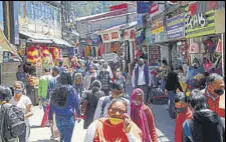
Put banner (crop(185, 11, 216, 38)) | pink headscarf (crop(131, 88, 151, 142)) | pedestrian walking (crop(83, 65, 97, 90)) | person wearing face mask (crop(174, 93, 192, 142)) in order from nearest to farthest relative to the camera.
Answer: person wearing face mask (crop(174, 93, 192, 142)) < pink headscarf (crop(131, 88, 151, 142)) < banner (crop(185, 11, 216, 38)) < pedestrian walking (crop(83, 65, 97, 90))

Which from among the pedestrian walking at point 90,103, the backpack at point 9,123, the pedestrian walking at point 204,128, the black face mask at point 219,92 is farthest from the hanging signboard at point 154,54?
the pedestrian walking at point 204,128

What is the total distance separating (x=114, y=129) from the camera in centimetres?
425

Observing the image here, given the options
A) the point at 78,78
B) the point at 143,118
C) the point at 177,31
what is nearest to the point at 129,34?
the point at 177,31

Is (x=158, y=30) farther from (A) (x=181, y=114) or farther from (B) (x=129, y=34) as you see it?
(B) (x=129, y=34)

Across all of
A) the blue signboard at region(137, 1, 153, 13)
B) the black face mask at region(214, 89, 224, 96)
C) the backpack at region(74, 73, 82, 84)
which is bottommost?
the backpack at region(74, 73, 82, 84)

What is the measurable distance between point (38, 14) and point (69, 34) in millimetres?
12393

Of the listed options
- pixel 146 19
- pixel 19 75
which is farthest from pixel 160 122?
pixel 146 19

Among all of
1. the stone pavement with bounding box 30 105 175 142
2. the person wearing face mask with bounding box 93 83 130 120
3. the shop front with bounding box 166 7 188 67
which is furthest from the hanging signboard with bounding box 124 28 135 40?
the person wearing face mask with bounding box 93 83 130 120

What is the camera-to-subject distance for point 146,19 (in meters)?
26.8

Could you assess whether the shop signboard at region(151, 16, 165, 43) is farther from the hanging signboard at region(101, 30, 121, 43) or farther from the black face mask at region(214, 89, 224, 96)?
the hanging signboard at region(101, 30, 121, 43)

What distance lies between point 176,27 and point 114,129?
11.7 m

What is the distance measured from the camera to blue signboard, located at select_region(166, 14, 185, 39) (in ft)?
47.8

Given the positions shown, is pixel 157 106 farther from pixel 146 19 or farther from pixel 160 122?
pixel 146 19

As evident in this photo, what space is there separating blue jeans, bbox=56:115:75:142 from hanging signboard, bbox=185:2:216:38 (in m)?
4.62
